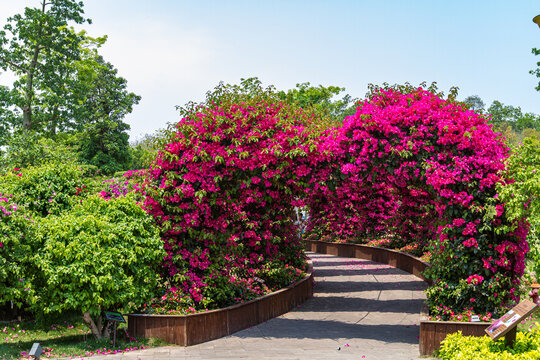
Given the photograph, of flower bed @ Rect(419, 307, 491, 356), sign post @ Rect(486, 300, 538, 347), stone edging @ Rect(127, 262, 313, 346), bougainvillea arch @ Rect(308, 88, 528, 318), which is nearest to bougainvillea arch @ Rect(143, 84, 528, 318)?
bougainvillea arch @ Rect(308, 88, 528, 318)

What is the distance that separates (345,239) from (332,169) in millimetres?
14538

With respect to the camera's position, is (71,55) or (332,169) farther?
(71,55)

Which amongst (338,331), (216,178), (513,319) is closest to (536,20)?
(513,319)

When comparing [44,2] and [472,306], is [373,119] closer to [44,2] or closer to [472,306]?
[472,306]

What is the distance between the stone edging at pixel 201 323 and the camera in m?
9.09

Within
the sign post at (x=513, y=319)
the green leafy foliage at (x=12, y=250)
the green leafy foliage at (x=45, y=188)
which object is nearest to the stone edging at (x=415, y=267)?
the sign post at (x=513, y=319)

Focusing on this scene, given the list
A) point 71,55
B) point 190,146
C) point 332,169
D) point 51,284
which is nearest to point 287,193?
point 332,169

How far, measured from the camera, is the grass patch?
862 cm

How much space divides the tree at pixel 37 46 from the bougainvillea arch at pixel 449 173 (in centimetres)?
2145

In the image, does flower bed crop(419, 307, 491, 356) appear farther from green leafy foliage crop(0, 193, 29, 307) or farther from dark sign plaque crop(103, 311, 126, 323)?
green leafy foliage crop(0, 193, 29, 307)

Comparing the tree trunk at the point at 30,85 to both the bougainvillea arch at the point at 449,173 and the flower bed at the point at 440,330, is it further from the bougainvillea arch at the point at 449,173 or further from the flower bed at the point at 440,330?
the flower bed at the point at 440,330

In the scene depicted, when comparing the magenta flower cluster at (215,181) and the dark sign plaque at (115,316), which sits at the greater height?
the magenta flower cluster at (215,181)

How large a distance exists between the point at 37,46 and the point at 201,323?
2191 cm

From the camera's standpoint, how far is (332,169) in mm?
9727
